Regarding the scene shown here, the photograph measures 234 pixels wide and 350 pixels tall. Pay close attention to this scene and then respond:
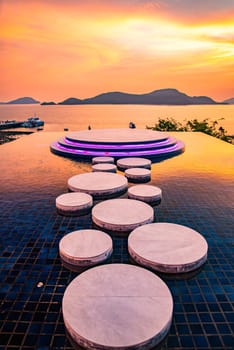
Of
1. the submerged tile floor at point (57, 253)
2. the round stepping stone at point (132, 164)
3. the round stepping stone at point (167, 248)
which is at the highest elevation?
the round stepping stone at point (132, 164)

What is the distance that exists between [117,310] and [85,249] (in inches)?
91.9

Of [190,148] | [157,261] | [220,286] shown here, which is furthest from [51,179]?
[190,148]

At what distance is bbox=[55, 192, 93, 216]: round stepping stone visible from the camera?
A: 1012 centimetres

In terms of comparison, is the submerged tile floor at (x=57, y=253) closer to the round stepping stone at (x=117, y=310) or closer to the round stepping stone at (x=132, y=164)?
the round stepping stone at (x=117, y=310)

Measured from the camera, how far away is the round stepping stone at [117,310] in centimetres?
450

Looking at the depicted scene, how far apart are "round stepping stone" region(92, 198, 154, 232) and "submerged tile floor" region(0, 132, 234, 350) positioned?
0.57 metres

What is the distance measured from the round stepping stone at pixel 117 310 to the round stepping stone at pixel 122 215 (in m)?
2.48

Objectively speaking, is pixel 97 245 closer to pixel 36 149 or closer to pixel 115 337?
pixel 115 337

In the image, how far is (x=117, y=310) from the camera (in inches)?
198

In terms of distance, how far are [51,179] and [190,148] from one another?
1375 cm

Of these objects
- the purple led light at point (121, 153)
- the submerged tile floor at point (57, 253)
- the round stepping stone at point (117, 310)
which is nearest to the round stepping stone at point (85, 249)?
the submerged tile floor at point (57, 253)

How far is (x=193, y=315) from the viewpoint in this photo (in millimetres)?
5359

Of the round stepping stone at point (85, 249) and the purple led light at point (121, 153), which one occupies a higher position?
the purple led light at point (121, 153)

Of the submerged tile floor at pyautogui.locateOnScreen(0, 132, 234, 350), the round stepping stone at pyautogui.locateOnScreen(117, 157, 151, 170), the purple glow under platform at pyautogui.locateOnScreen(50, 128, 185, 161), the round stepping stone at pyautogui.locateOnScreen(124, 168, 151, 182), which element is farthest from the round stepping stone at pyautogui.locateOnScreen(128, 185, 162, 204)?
the purple glow under platform at pyautogui.locateOnScreen(50, 128, 185, 161)
